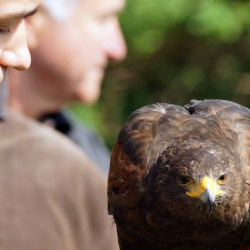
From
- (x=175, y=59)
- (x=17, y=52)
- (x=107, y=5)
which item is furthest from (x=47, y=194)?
(x=175, y=59)

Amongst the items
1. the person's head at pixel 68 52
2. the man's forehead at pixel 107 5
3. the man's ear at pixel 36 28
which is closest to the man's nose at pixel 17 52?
the man's ear at pixel 36 28

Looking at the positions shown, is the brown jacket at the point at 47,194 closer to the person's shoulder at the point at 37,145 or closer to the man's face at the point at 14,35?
the person's shoulder at the point at 37,145

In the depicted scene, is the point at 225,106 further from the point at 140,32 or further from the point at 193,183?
the point at 140,32

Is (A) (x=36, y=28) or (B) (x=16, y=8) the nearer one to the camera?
(B) (x=16, y=8)

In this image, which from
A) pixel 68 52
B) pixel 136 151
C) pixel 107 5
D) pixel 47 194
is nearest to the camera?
pixel 136 151

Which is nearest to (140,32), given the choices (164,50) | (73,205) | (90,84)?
(164,50)

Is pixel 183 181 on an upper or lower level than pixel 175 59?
lower

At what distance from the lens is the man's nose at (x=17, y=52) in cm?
340

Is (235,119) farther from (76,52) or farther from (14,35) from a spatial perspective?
(76,52)

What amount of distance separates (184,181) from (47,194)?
0.97 m

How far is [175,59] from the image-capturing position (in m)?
12.3

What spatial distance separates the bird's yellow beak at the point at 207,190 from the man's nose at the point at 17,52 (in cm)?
119

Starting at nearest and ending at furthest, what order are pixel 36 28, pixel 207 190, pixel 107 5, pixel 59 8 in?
pixel 207 190 → pixel 36 28 → pixel 59 8 → pixel 107 5

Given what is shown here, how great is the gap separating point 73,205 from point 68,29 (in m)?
2.03
